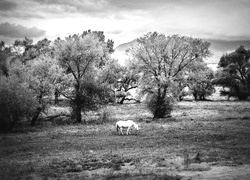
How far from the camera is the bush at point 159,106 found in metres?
51.2

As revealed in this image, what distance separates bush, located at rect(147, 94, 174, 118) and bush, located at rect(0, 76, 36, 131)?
19.7 m

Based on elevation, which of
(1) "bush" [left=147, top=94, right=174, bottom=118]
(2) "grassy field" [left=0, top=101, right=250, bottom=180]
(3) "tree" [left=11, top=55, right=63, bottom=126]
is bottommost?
(2) "grassy field" [left=0, top=101, right=250, bottom=180]

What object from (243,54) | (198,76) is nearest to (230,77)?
(243,54)

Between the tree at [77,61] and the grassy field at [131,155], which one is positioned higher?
the tree at [77,61]

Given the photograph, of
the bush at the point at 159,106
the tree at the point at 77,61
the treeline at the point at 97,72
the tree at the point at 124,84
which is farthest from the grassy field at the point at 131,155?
the tree at the point at 124,84

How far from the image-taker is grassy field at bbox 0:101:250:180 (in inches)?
690

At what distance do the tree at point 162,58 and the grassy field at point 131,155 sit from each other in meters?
14.9

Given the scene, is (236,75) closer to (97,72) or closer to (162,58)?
(162,58)

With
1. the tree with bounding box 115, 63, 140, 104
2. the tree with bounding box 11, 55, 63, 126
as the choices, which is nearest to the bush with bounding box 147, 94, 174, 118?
the tree with bounding box 11, 55, 63, 126

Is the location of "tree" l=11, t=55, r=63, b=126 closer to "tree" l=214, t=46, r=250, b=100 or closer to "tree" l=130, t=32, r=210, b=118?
"tree" l=130, t=32, r=210, b=118

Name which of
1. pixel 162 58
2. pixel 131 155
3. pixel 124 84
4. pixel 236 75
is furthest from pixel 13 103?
pixel 236 75

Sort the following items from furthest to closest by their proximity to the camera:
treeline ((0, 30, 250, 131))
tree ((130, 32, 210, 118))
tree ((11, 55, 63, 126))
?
1. tree ((130, 32, 210, 118))
2. treeline ((0, 30, 250, 131))
3. tree ((11, 55, 63, 126))

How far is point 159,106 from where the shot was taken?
5156 cm

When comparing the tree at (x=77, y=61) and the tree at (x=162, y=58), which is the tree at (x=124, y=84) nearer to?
the tree at (x=162, y=58)
